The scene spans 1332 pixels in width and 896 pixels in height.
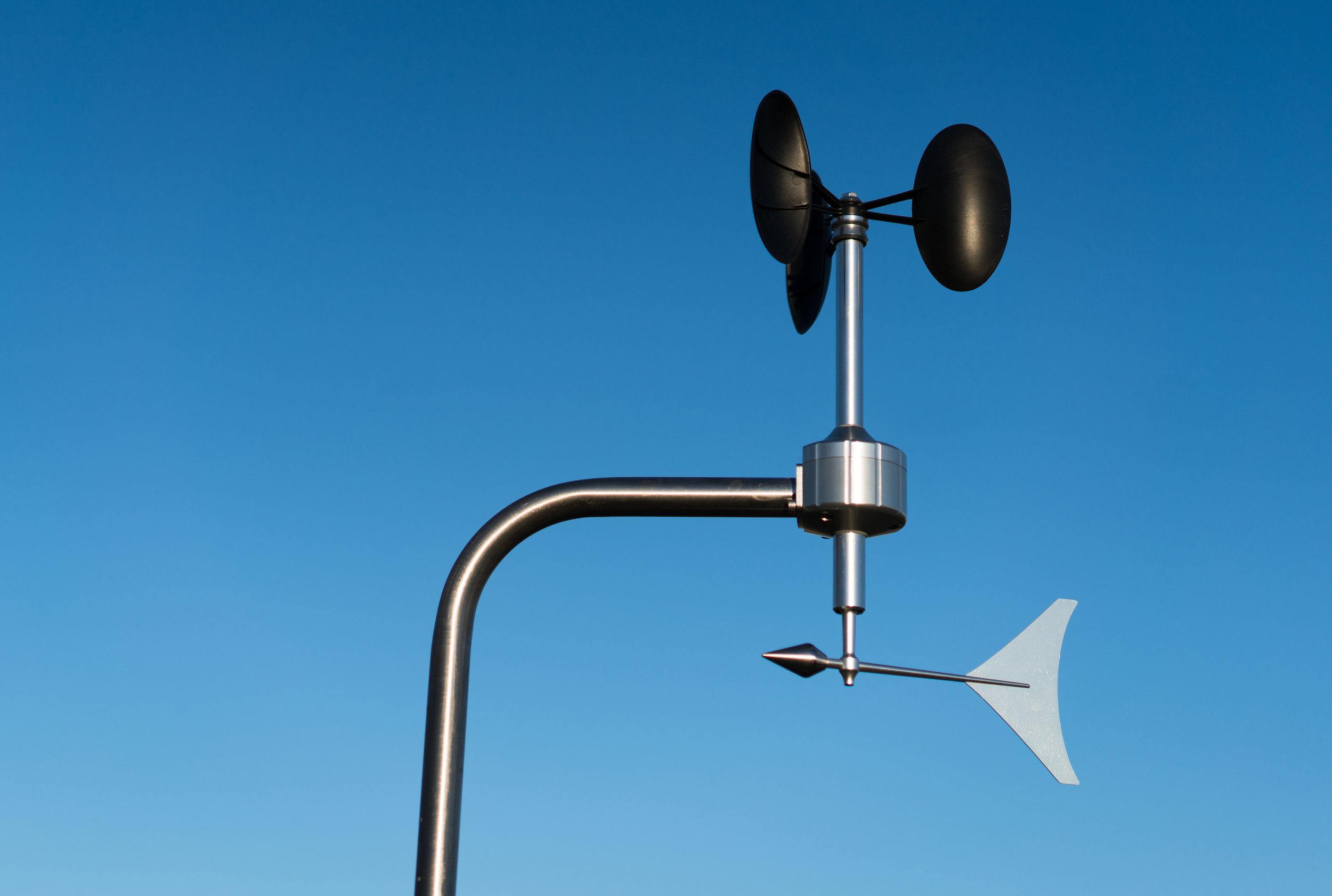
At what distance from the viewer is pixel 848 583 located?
3.48 meters

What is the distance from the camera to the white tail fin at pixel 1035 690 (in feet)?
13.1

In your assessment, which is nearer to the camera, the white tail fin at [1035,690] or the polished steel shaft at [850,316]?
the polished steel shaft at [850,316]

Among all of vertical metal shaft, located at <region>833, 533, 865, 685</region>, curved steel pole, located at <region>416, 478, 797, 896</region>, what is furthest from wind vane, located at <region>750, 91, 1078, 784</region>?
curved steel pole, located at <region>416, 478, 797, 896</region>

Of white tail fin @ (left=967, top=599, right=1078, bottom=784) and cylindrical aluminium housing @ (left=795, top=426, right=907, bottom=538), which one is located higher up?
cylindrical aluminium housing @ (left=795, top=426, right=907, bottom=538)

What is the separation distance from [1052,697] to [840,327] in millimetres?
1491

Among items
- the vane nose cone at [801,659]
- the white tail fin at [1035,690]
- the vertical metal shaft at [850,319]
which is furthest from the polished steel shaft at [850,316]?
the white tail fin at [1035,690]

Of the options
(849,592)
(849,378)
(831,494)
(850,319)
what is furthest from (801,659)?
(850,319)

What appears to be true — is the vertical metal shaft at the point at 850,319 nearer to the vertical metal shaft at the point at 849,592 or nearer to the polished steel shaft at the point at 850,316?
the polished steel shaft at the point at 850,316

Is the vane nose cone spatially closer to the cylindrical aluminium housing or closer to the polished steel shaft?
the cylindrical aluminium housing

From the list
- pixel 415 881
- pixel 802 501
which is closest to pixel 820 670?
pixel 802 501

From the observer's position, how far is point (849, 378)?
367cm

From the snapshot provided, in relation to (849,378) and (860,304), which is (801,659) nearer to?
(849,378)

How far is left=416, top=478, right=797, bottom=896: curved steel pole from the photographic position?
3.48 meters

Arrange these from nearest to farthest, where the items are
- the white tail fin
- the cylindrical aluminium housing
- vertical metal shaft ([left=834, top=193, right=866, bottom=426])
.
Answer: the cylindrical aluminium housing < vertical metal shaft ([left=834, top=193, right=866, bottom=426]) < the white tail fin
